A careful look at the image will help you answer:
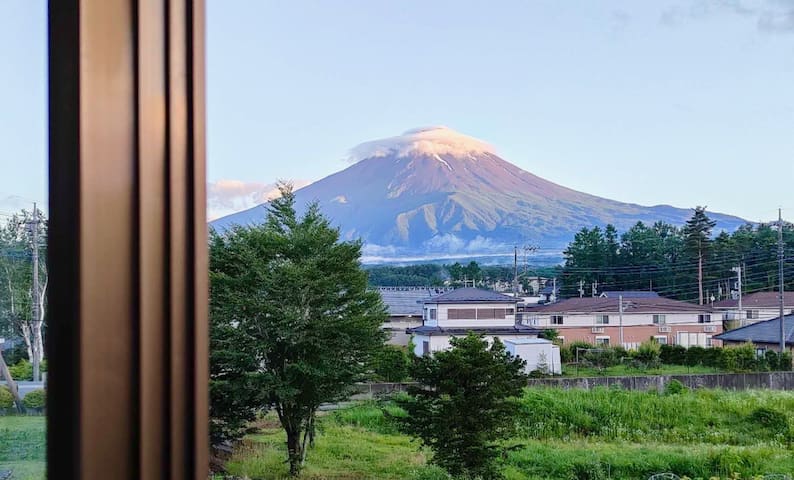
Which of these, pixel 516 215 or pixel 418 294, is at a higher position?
pixel 516 215

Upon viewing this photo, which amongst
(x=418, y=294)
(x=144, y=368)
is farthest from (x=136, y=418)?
(x=418, y=294)

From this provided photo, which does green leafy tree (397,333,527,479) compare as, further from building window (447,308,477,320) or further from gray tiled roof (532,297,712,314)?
gray tiled roof (532,297,712,314)

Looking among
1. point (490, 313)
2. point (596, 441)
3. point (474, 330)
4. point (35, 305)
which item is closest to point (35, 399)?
point (35, 305)

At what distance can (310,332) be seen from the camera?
2930 millimetres

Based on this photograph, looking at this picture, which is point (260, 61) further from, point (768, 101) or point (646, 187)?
point (768, 101)

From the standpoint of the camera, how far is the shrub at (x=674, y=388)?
3117mm

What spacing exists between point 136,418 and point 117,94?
13 centimetres

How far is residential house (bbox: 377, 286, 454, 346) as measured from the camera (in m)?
3.02

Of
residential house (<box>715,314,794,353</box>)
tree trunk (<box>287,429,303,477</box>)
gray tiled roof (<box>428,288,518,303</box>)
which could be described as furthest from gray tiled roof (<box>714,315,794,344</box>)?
tree trunk (<box>287,429,303,477</box>)

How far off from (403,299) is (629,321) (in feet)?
3.24

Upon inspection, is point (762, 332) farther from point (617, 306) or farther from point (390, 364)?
point (390, 364)

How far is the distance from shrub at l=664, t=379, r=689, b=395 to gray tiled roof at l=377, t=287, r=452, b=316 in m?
1.05

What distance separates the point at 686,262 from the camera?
3.19 metres

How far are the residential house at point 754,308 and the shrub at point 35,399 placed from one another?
3161 millimetres
